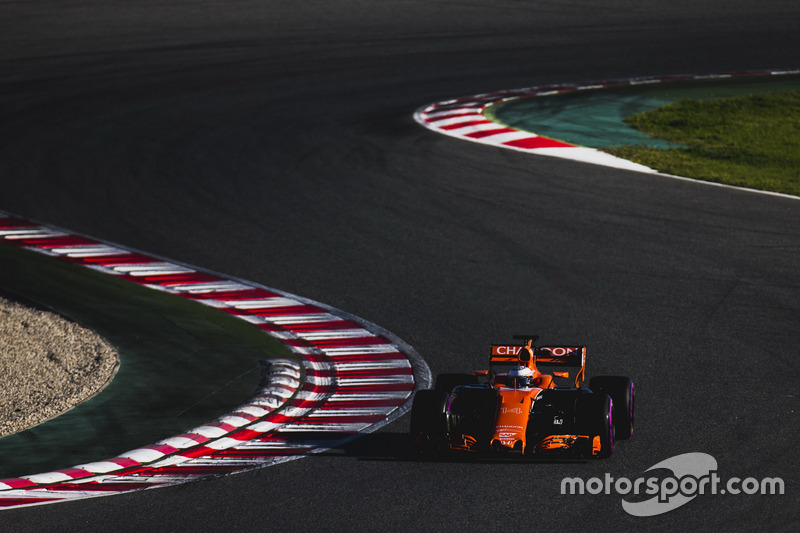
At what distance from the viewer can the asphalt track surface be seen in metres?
7.73

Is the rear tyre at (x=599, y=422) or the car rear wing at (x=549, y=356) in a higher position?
the car rear wing at (x=549, y=356)

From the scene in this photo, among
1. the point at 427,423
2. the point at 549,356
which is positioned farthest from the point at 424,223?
the point at 427,423

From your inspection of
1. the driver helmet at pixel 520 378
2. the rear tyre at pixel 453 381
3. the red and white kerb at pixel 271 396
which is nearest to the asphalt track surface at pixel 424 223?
the red and white kerb at pixel 271 396

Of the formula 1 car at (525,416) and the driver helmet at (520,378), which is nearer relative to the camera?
the formula 1 car at (525,416)

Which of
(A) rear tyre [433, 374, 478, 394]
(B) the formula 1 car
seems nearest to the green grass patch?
(B) the formula 1 car

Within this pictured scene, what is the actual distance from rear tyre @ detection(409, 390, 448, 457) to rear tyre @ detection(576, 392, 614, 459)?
942mm

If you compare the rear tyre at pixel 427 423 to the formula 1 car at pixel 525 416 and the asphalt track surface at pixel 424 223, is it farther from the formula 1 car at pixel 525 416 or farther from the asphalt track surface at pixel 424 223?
the asphalt track surface at pixel 424 223

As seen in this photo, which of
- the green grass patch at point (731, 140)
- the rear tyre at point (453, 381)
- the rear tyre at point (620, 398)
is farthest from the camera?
the green grass patch at point (731, 140)

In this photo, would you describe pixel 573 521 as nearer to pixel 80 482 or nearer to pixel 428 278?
pixel 80 482

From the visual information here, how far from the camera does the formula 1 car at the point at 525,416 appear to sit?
809cm

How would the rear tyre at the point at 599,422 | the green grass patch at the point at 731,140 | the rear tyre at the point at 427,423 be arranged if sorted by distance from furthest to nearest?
the green grass patch at the point at 731,140, the rear tyre at the point at 427,423, the rear tyre at the point at 599,422

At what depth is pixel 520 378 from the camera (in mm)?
8484

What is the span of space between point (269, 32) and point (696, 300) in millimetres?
19788

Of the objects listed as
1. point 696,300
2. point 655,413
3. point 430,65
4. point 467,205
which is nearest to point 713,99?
point 430,65
